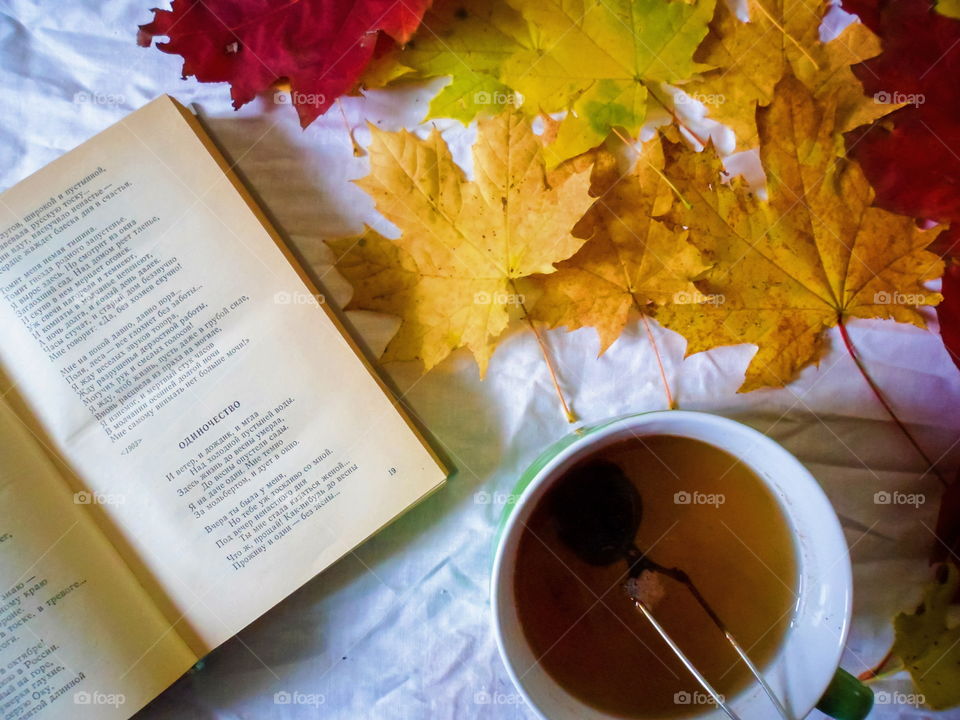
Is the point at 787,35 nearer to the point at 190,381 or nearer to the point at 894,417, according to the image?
the point at 894,417

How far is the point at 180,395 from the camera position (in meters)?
0.57

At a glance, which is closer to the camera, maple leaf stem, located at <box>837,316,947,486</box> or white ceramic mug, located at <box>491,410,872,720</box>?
white ceramic mug, located at <box>491,410,872,720</box>

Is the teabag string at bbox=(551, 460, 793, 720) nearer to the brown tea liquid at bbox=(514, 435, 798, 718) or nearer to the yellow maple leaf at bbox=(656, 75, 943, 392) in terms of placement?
the brown tea liquid at bbox=(514, 435, 798, 718)

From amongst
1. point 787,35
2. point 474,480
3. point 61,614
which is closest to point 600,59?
point 787,35

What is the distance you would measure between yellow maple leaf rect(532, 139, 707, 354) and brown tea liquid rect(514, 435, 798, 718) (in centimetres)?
12

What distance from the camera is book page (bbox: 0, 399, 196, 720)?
1.75ft

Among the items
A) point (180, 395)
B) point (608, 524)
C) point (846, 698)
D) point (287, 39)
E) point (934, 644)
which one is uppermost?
point (287, 39)

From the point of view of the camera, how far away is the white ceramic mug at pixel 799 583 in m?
0.46

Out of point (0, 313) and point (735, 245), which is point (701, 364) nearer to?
point (735, 245)

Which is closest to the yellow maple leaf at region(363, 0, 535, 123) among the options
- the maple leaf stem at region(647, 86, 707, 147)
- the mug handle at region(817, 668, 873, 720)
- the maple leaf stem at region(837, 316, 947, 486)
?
the maple leaf stem at region(647, 86, 707, 147)

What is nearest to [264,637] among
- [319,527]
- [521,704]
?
[319,527]

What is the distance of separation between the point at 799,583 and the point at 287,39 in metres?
0.57

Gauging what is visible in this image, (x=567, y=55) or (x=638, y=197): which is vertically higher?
(x=567, y=55)

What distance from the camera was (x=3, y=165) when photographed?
607mm
